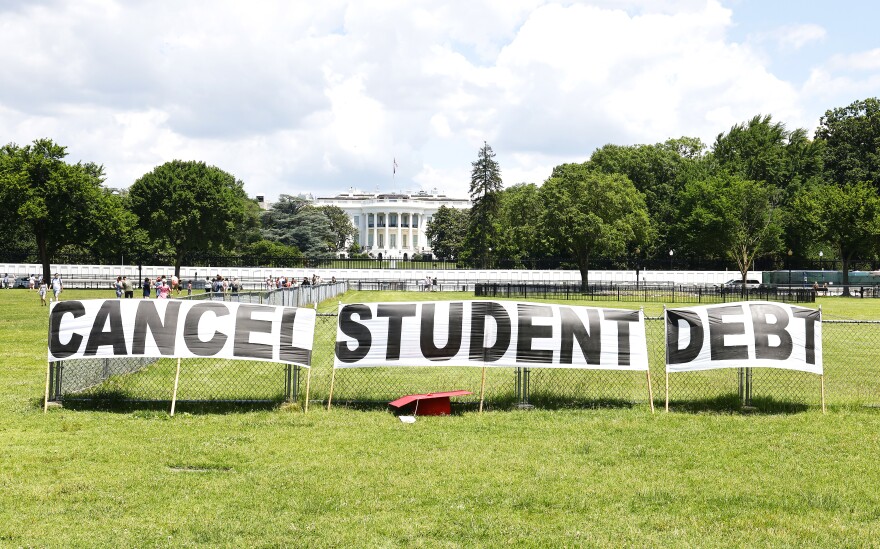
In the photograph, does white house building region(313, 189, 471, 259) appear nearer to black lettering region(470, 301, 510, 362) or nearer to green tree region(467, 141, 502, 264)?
green tree region(467, 141, 502, 264)

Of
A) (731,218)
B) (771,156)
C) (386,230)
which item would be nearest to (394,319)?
(731,218)

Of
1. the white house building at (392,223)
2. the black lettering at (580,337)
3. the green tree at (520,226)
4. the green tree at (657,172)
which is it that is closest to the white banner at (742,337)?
the black lettering at (580,337)

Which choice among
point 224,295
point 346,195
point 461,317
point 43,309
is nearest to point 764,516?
point 461,317

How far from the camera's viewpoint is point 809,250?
80.7m

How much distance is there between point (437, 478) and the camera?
26.4 feet

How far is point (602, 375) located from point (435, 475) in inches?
303

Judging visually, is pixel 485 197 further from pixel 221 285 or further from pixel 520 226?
pixel 221 285

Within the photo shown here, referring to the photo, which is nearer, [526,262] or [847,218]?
[847,218]

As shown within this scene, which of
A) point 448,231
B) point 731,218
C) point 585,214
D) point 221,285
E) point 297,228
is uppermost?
point 448,231

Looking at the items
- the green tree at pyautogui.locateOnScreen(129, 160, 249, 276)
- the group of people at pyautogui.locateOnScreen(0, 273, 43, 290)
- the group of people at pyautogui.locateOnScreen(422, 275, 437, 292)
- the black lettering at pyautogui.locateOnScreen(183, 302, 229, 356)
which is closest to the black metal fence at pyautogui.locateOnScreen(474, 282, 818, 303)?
the group of people at pyautogui.locateOnScreen(422, 275, 437, 292)

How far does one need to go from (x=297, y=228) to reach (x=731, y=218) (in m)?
51.4

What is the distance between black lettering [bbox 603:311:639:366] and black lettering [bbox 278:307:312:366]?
15.9 feet

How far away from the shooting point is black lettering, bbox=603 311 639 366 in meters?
12.2

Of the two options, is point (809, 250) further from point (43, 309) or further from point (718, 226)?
point (43, 309)
